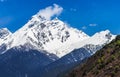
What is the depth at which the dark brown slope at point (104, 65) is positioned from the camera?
41784 mm

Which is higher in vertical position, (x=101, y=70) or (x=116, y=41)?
(x=116, y=41)

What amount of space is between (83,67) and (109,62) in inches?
286

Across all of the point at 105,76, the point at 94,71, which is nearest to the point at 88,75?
the point at 94,71

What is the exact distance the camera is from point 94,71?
44.4 meters

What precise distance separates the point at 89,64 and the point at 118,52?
5.18 meters

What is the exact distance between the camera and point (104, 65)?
144 ft

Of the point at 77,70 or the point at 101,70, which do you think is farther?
the point at 77,70

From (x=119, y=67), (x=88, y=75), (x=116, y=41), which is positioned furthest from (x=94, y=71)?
(x=116, y=41)

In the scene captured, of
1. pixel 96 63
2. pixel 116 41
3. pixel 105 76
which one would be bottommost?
pixel 105 76

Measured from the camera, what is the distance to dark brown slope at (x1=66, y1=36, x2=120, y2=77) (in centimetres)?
4178

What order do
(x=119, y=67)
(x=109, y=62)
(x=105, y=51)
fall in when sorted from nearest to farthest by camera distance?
1. (x=119, y=67)
2. (x=109, y=62)
3. (x=105, y=51)

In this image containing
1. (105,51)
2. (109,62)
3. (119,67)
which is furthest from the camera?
(105,51)

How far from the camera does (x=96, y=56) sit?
5000 cm

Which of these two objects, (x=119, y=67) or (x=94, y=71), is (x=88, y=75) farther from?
(x=119, y=67)
